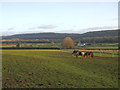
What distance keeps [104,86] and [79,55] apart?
23854 millimetres

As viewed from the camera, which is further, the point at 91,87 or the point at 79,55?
the point at 79,55

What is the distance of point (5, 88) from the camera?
10188mm

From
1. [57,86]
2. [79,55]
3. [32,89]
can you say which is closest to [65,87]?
[57,86]

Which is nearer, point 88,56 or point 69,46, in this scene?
point 88,56

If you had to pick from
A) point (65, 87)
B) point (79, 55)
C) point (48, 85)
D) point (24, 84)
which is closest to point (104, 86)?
point (65, 87)

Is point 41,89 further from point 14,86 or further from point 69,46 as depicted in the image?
point 69,46

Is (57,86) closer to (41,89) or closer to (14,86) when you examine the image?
(41,89)

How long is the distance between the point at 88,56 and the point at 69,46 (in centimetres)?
5719

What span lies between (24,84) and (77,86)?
3855mm

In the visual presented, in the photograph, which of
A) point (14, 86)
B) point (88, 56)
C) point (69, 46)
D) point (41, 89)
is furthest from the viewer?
point (69, 46)

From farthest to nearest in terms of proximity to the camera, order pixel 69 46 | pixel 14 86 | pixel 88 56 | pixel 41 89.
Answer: pixel 69 46 → pixel 88 56 → pixel 14 86 → pixel 41 89

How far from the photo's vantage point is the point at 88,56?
3459 centimetres

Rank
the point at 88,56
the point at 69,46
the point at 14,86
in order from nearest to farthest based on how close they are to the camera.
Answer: the point at 14,86 → the point at 88,56 → the point at 69,46

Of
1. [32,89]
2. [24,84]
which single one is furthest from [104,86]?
[24,84]
